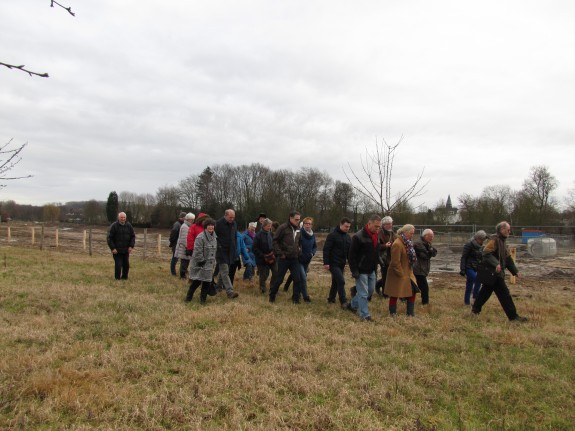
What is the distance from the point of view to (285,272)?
8148 millimetres

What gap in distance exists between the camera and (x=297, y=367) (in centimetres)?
445

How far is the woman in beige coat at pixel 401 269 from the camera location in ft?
22.8

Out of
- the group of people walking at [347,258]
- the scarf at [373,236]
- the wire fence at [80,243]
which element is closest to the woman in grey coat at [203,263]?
the group of people walking at [347,258]

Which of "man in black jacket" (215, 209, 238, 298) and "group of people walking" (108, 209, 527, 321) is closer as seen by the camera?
"group of people walking" (108, 209, 527, 321)

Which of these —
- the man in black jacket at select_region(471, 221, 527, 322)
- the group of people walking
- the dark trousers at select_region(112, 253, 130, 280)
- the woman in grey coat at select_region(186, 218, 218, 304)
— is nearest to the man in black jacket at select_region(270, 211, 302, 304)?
the group of people walking

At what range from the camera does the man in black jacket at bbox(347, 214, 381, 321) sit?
702cm

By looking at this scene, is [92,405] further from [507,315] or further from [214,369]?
[507,315]

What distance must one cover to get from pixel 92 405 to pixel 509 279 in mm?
13656

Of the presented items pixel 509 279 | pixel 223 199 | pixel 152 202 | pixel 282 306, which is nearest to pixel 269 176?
pixel 223 199

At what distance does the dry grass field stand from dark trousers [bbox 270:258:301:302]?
1.42 ft

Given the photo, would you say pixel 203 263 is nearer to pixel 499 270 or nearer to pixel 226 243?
pixel 226 243

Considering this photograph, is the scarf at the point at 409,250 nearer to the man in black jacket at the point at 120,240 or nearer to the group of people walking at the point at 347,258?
the group of people walking at the point at 347,258

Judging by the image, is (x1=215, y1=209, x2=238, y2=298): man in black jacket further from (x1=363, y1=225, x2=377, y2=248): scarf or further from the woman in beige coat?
the woman in beige coat

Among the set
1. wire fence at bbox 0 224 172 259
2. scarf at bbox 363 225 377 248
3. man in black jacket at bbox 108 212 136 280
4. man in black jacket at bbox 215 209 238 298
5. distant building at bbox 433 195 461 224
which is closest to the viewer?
scarf at bbox 363 225 377 248
